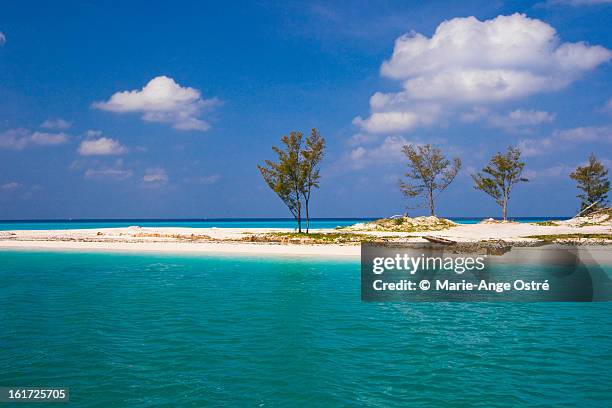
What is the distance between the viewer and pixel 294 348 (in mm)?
13352

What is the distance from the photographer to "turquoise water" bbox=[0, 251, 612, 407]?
10.1m

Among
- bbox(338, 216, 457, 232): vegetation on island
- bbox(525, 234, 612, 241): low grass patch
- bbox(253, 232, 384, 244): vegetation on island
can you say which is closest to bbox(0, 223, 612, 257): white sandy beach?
bbox(253, 232, 384, 244): vegetation on island

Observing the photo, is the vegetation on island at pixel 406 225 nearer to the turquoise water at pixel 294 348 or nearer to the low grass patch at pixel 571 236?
the low grass patch at pixel 571 236

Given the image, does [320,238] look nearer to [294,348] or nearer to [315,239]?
[315,239]

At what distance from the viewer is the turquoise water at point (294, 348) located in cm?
1007

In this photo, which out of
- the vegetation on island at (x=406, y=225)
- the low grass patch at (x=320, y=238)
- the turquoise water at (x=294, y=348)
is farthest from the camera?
the vegetation on island at (x=406, y=225)

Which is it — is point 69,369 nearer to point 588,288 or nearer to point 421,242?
point 588,288

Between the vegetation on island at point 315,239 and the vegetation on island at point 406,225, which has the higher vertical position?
the vegetation on island at point 406,225

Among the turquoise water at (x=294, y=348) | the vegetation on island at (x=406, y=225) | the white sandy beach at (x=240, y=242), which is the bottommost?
the turquoise water at (x=294, y=348)

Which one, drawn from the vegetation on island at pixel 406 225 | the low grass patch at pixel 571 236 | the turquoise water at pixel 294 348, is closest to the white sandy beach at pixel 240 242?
the low grass patch at pixel 571 236

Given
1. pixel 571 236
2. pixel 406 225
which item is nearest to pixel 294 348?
pixel 571 236

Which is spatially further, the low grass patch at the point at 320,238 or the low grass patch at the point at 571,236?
the low grass patch at the point at 320,238

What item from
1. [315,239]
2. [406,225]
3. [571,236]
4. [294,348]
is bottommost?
[294,348]

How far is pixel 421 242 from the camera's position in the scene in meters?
44.6
